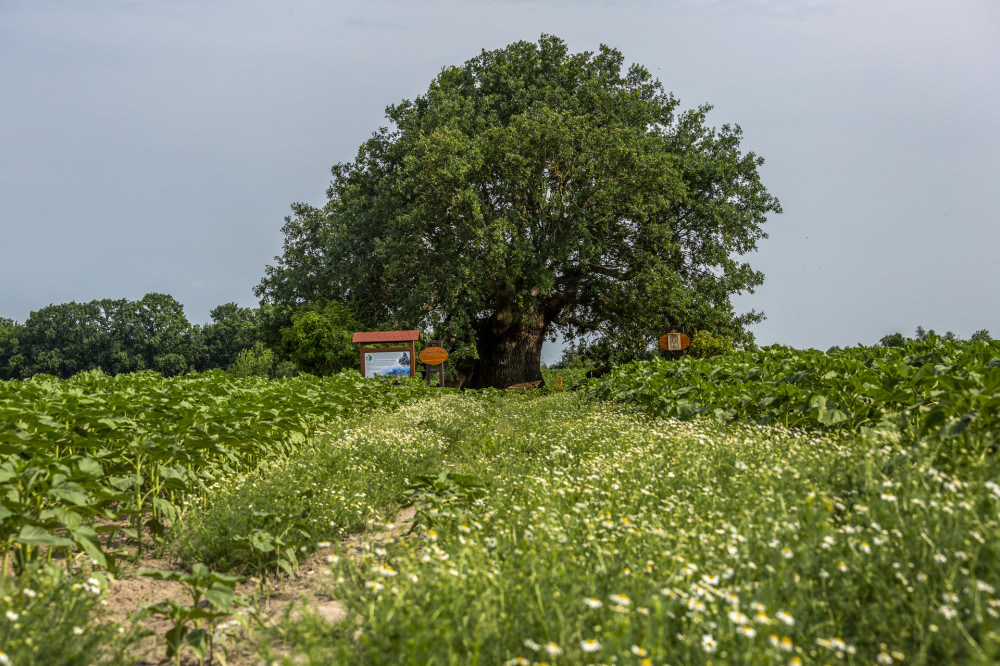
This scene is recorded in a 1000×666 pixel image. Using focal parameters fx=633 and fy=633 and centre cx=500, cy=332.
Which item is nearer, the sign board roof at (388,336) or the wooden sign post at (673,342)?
the sign board roof at (388,336)

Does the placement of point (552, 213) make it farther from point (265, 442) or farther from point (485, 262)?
point (265, 442)

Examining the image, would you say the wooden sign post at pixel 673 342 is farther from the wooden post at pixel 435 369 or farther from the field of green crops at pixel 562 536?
the field of green crops at pixel 562 536

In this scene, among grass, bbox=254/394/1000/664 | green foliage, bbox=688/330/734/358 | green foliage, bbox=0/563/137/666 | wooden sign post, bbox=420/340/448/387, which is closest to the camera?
grass, bbox=254/394/1000/664

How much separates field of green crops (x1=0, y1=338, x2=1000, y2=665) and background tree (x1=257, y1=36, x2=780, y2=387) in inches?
614

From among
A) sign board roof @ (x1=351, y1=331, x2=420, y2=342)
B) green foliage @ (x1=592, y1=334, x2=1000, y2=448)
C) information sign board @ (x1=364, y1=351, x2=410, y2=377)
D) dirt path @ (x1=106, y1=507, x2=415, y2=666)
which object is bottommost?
dirt path @ (x1=106, y1=507, x2=415, y2=666)

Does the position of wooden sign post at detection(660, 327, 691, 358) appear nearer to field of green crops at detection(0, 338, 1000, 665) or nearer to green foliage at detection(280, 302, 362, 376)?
green foliage at detection(280, 302, 362, 376)

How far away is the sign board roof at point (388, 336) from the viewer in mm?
21609

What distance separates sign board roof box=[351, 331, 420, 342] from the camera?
21609 millimetres

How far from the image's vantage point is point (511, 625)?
101 inches

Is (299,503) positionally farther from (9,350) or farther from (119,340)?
(9,350)

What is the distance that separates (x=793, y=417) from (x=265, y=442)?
5896 millimetres

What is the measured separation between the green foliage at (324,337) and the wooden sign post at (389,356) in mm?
3496

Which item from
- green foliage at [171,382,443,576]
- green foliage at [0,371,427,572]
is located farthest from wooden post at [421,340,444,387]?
green foliage at [171,382,443,576]

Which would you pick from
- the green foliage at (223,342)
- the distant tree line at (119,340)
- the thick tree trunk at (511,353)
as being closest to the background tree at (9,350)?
the distant tree line at (119,340)
